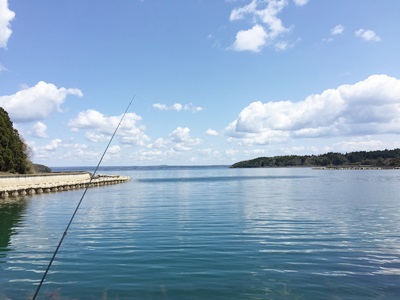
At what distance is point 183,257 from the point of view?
15.7 m

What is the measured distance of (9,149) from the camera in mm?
72500

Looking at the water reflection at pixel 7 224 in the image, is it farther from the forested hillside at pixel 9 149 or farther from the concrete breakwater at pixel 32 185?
the forested hillside at pixel 9 149

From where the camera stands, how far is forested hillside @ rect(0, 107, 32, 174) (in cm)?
7119

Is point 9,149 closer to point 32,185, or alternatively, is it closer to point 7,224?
point 32,185

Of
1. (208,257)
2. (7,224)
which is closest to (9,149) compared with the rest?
(7,224)

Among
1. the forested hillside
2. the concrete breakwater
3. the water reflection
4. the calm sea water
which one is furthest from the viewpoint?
the forested hillside

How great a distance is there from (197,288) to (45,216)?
24.6m

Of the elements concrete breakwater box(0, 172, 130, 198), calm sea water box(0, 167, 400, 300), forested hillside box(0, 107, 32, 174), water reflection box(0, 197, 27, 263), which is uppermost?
forested hillside box(0, 107, 32, 174)

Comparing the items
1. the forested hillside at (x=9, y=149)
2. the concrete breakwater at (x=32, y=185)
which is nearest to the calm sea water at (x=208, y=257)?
the concrete breakwater at (x=32, y=185)

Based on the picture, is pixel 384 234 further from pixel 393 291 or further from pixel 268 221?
pixel 393 291

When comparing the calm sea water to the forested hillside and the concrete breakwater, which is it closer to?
the concrete breakwater

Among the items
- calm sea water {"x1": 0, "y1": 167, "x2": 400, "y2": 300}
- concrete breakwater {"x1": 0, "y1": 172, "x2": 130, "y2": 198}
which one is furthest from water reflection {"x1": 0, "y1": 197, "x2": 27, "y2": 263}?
concrete breakwater {"x1": 0, "y1": 172, "x2": 130, "y2": 198}

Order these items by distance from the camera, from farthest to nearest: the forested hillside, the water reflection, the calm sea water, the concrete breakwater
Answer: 1. the forested hillside
2. the concrete breakwater
3. the water reflection
4. the calm sea water

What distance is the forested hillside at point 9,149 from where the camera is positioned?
2803 inches
